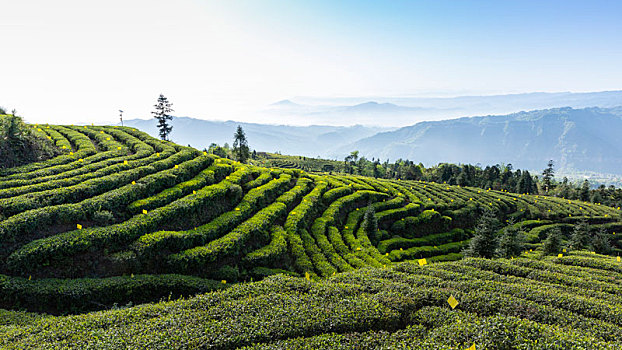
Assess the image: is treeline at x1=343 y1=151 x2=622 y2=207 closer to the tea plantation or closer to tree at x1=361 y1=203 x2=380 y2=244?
tree at x1=361 y1=203 x2=380 y2=244

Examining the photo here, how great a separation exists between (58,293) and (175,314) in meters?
7.82

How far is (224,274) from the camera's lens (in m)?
17.7

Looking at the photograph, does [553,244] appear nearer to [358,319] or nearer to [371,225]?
[371,225]

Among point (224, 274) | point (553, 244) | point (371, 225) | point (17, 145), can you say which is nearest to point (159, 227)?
point (224, 274)

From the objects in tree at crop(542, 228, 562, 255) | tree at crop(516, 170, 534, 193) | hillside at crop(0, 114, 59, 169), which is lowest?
tree at crop(516, 170, 534, 193)

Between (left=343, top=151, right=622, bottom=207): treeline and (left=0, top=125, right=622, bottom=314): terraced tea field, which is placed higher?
(left=0, top=125, right=622, bottom=314): terraced tea field

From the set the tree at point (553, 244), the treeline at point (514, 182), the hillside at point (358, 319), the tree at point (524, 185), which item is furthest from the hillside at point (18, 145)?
the tree at point (524, 185)

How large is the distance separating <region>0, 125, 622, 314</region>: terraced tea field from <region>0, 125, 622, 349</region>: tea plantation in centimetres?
9

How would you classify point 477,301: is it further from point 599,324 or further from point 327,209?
point 327,209

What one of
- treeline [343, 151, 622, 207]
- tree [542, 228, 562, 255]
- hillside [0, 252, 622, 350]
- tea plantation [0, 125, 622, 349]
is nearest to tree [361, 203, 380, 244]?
tea plantation [0, 125, 622, 349]

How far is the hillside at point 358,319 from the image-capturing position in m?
8.75

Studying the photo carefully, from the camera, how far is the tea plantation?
9.34 metres

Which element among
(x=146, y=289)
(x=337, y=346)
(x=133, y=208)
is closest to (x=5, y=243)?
(x=133, y=208)

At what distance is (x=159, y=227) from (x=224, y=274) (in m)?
5.85
